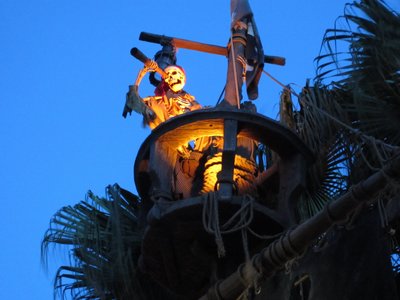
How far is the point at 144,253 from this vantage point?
8570mm

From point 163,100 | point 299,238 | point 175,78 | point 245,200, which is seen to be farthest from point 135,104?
point 299,238

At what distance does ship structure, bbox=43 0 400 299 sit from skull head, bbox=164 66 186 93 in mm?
12

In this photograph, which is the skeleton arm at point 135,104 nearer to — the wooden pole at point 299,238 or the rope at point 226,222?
the rope at point 226,222

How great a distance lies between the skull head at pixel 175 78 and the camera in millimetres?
9773

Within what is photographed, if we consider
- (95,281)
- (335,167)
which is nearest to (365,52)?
(335,167)

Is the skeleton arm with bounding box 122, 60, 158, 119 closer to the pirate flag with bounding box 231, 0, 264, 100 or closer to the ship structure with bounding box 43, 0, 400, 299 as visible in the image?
the ship structure with bounding box 43, 0, 400, 299

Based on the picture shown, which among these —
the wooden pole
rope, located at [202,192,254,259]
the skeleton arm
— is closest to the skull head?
the skeleton arm

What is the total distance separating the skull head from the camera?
9.77 meters

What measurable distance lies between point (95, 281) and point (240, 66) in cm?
238

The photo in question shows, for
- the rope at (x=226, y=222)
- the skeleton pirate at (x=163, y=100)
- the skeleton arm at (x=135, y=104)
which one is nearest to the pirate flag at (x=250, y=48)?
the skeleton pirate at (x=163, y=100)

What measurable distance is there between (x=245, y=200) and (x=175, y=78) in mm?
2231

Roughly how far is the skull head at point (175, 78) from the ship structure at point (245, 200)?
0.01 m

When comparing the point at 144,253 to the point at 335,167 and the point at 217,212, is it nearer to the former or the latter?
the point at 217,212

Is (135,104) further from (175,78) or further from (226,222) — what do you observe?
(226,222)
